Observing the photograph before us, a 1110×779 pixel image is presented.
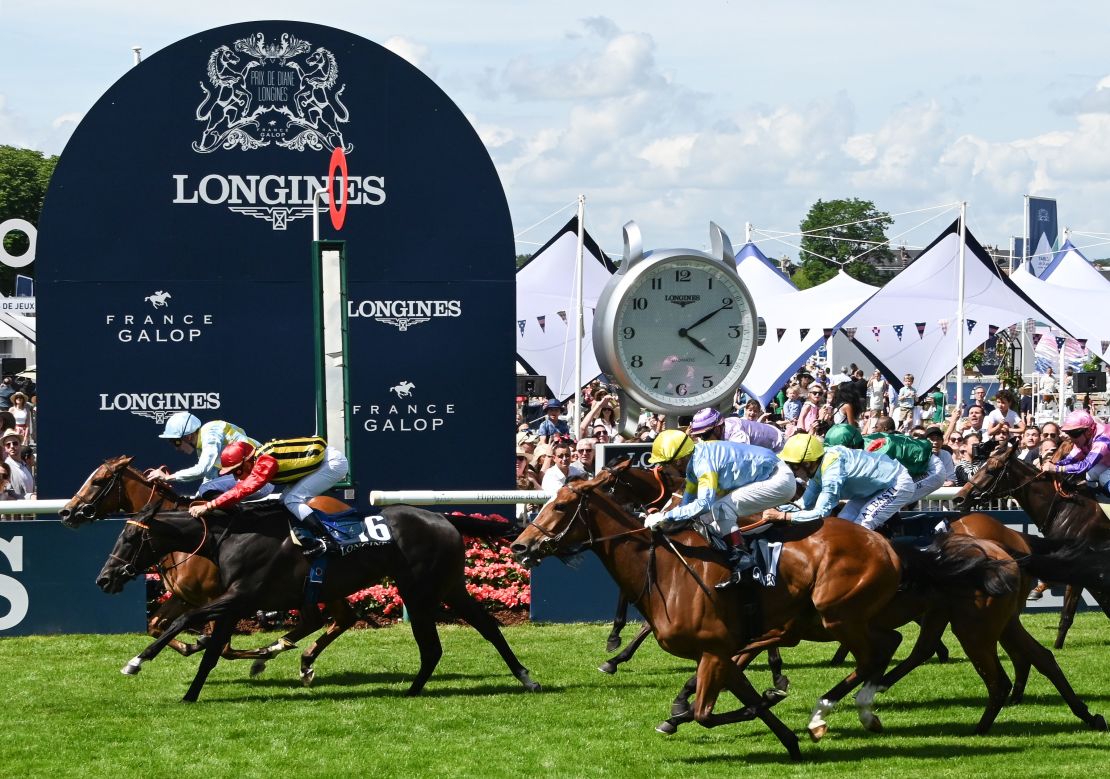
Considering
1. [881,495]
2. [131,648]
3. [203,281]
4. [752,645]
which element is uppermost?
[203,281]

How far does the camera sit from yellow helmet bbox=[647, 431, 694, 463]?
8844 millimetres

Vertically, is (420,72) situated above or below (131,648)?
above

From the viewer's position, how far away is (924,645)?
28.4 feet

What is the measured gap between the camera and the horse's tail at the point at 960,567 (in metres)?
8.02

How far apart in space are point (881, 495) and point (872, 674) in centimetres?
131

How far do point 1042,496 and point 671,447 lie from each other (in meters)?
3.59

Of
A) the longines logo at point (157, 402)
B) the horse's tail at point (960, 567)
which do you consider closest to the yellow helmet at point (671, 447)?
the horse's tail at point (960, 567)

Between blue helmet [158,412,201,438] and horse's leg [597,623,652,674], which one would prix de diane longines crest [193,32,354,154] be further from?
horse's leg [597,623,652,674]

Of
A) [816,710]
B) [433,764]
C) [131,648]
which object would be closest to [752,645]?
[816,710]

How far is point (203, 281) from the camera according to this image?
521 inches

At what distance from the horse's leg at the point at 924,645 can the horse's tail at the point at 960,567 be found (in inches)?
12.8

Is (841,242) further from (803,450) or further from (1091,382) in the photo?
(803,450)

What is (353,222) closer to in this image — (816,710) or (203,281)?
(203,281)

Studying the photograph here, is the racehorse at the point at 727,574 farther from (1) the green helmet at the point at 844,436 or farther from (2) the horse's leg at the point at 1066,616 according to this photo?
(2) the horse's leg at the point at 1066,616
